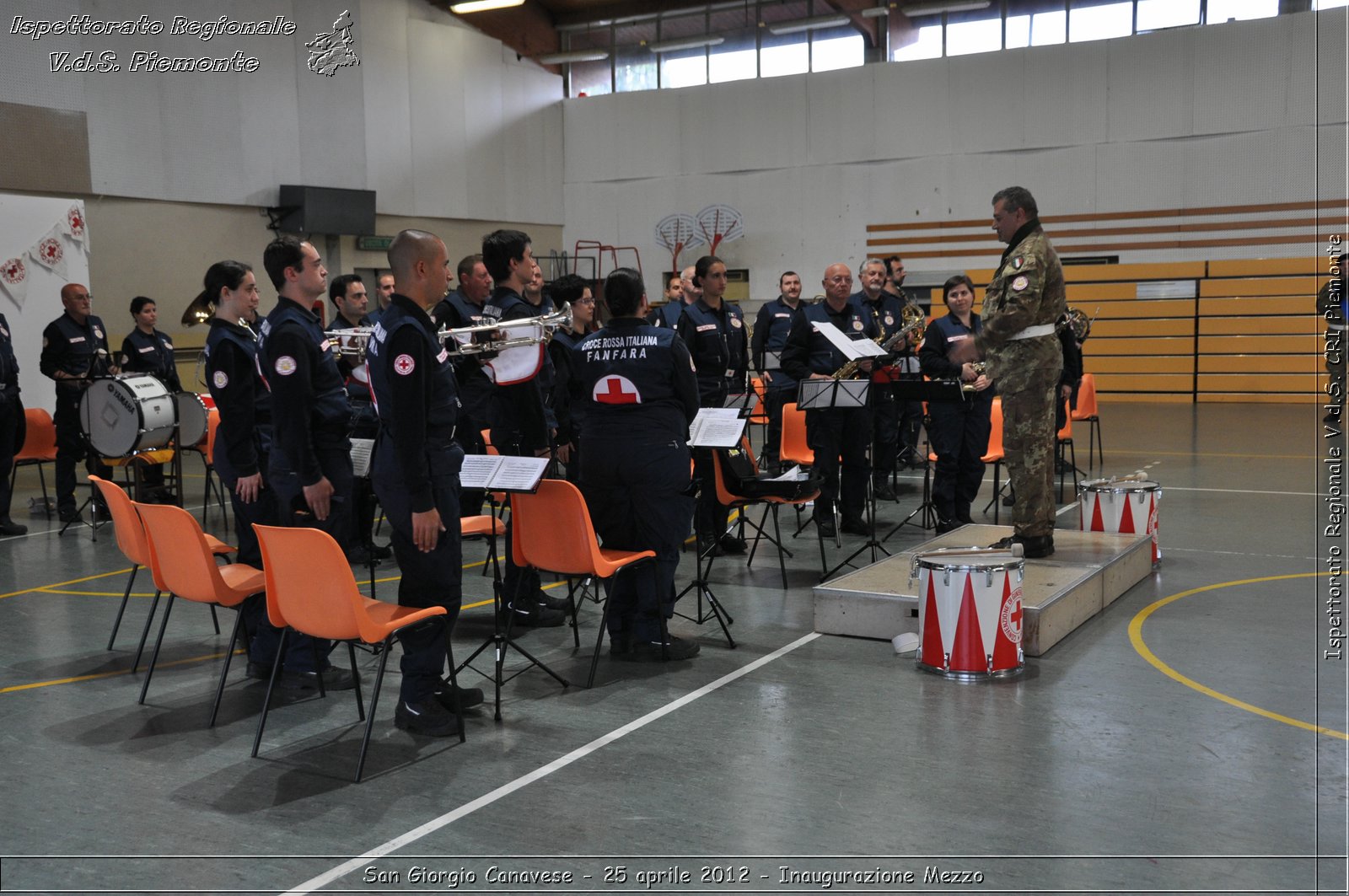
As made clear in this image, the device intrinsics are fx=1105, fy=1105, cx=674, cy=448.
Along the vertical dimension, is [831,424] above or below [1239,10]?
below

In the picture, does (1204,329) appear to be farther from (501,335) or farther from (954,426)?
(501,335)

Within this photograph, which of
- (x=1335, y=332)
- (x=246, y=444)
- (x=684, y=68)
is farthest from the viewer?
(x=684, y=68)

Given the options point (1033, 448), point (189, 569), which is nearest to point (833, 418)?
→ point (1033, 448)

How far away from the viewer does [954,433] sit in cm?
790

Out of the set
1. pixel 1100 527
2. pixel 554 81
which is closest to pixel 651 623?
pixel 1100 527

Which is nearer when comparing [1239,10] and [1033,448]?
[1033,448]

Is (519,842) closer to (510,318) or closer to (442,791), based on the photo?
(442,791)

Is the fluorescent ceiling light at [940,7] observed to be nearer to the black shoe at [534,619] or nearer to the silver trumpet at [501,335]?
the silver trumpet at [501,335]

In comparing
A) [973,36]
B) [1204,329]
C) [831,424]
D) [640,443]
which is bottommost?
[831,424]

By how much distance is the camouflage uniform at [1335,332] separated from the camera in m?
8.02

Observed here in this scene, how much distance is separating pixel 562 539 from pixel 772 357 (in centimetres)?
642

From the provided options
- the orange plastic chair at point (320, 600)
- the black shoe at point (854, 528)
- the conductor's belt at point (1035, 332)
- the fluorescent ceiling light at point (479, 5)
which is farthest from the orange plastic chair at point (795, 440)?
the fluorescent ceiling light at point (479, 5)

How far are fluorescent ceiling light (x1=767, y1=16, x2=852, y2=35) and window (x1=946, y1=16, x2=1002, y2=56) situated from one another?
1.81 meters

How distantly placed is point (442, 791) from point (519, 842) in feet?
1.68
